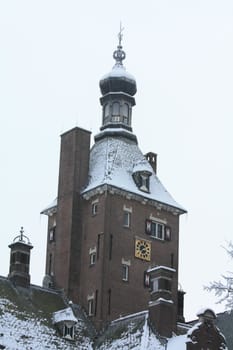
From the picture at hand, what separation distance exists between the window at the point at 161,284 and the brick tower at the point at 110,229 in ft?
0.30

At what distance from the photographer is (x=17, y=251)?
68.8 m

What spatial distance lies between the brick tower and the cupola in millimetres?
625

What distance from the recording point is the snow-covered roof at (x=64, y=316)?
213ft

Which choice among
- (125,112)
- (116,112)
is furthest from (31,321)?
(125,112)

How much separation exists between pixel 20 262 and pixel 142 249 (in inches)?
409

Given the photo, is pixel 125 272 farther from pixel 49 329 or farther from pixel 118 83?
pixel 118 83

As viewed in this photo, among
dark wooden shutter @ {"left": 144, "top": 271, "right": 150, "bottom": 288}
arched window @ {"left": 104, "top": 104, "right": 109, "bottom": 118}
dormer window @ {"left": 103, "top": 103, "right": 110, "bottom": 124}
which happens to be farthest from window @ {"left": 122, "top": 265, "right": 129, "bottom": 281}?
arched window @ {"left": 104, "top": 104, "right": 109, "bottom": 118}

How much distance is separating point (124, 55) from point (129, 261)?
23.7m

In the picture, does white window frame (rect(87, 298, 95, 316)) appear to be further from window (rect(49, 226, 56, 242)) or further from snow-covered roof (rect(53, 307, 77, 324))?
window (rect(49, 226, 56, 242))

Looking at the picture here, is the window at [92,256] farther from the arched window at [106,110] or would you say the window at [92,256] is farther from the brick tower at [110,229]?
the arched window at [106,110]

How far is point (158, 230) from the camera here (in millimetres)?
A: 74500

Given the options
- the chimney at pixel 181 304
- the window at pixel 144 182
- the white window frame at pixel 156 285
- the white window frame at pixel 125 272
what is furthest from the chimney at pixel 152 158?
the white window frame at pixel 156 285

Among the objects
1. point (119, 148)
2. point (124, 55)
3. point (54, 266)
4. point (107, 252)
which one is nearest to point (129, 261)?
point (107, 252)

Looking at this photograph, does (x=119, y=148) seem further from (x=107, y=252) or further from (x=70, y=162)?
(x=107, y=252)
